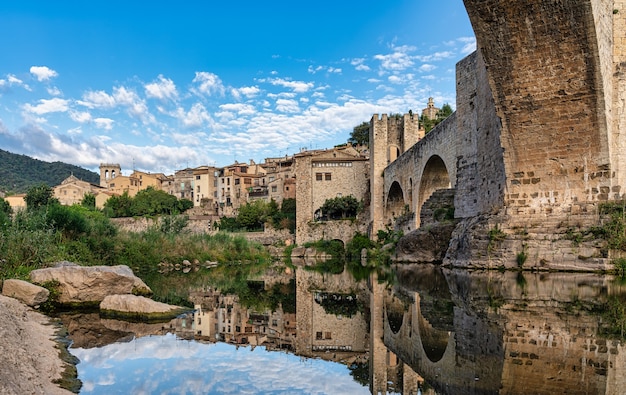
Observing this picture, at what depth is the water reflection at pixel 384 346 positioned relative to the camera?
427 cm

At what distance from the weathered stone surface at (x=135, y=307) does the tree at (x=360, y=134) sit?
166 ft

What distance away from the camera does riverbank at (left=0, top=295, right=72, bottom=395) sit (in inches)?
124

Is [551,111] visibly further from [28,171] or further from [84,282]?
[28,171]

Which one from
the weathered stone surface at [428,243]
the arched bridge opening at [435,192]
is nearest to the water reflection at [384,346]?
the weathered stone surface at [428,243]

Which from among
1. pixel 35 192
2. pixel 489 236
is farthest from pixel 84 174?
pixel 489 236

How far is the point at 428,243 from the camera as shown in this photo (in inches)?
787

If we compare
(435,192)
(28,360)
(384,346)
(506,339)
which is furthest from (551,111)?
(28,360)

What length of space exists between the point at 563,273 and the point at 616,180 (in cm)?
280

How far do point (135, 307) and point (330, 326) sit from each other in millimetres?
3274

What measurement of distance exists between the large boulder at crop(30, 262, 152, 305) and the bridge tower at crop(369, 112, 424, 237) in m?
27.3

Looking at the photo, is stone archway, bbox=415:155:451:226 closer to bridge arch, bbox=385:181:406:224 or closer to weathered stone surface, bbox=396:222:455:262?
weathered stone surface, bbox=396:222:455:262

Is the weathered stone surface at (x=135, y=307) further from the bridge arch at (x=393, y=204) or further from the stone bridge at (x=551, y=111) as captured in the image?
the bridge arch at (x=393, y=204)

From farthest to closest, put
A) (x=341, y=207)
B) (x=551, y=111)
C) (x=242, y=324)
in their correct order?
(x=341, y=207), (x=551, y=111), (x=242, y=324)

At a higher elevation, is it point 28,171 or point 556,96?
point 28,171
